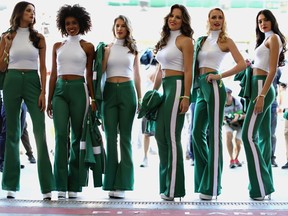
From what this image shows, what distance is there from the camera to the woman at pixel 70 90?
4785 millimetres

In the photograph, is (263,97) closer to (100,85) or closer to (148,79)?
(100,85)

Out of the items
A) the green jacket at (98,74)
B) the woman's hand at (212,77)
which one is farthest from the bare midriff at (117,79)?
the woman's hand at (212,77)

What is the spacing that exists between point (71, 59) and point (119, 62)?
416 mm

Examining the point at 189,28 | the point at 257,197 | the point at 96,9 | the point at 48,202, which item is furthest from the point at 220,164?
the point at 96,9

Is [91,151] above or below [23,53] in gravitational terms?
below

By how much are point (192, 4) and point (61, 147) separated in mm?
5391

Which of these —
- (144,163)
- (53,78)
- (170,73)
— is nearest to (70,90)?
(53,78)

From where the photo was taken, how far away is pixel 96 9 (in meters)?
9.07

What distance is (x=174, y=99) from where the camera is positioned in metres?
4.71

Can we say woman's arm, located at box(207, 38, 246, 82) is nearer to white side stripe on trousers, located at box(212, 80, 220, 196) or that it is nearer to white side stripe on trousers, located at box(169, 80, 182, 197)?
white side stripe on trousers, located at box(212, 80, 220, 196)

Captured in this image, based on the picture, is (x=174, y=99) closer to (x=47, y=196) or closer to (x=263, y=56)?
(x=263, y=56)

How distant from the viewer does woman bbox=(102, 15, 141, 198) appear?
487 cm

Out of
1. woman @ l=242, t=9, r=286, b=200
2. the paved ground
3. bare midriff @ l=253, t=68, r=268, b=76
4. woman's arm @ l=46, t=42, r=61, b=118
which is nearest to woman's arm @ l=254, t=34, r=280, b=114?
woman @ l=242, t=9, r=286, b=200

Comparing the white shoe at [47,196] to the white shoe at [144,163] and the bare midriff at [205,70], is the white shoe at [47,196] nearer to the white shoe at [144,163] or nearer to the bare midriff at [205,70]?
the bare midriff at [205,70]
